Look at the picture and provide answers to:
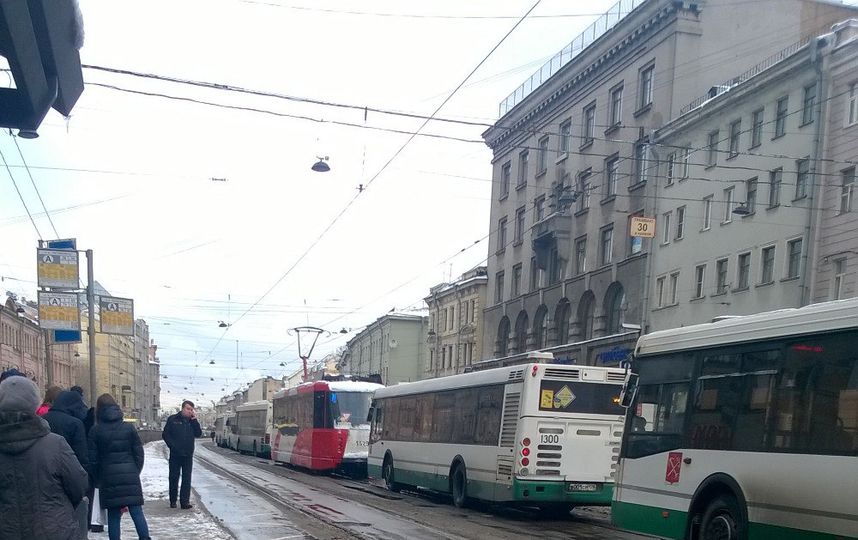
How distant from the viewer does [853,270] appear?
85.6ft

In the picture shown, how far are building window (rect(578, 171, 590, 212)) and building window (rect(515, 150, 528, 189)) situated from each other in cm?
683

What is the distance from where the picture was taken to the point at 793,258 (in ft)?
94.0

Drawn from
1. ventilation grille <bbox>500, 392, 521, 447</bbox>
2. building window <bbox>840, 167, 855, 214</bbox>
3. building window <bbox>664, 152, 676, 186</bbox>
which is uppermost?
building window <bbox>664, 152, 676, 186</bbox>

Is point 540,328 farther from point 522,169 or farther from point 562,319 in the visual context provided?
point 522,169

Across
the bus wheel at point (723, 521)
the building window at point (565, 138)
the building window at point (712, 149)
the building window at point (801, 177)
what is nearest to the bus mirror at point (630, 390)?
the bus wheel at point (723, 521)

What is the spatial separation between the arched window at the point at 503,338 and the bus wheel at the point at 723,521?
39.5 m

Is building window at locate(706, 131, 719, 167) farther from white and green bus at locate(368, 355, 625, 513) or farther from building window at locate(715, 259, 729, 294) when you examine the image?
white and green bus at locate(368, 355, 625, 513)

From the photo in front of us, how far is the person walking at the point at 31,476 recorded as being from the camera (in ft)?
14.0

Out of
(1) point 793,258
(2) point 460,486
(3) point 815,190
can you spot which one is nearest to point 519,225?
(1) point 793,258

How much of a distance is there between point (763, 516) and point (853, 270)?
63.7 feet

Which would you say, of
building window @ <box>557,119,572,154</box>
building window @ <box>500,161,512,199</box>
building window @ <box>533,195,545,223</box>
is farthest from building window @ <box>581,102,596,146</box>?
building window @ <box>500,161,512,199</box>

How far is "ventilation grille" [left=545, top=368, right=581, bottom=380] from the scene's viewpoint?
16297 mm

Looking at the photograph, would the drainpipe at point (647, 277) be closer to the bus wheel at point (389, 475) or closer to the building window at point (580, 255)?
the building window at point (580, 255)

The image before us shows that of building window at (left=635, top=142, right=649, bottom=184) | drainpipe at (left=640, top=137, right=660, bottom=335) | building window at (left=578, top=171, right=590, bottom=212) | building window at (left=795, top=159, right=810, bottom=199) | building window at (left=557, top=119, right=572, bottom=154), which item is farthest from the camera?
building window at (left=557, top=119, right=572, bottom=154)
